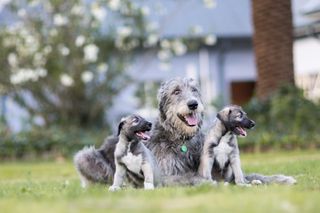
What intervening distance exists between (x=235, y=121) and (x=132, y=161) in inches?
49.2

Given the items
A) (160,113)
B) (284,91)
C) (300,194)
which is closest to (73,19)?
(284,91)

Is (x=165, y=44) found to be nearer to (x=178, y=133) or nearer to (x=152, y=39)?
(x=152, y=39)

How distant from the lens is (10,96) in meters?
23.0

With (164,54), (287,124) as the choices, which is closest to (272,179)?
(287,124)

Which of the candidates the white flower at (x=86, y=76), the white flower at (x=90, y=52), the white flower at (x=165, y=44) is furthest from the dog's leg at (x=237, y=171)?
the white flower at (x=165, y=44)

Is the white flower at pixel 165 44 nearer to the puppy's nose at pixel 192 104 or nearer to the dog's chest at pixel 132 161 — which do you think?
the puppy's nose at pixel 192 104

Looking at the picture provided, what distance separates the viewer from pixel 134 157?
899cm

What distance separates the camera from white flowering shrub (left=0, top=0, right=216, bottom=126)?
70.6ft

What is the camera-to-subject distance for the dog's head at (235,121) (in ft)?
29.9

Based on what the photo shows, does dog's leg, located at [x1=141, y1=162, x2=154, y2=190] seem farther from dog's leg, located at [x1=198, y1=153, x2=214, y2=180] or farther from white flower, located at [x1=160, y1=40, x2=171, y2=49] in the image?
white flower, located at [x1=160, y1=40, x2=171, y2=49]

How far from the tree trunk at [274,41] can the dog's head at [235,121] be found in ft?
35.4

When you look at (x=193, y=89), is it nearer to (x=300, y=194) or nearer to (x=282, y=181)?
(x=282, y=181)

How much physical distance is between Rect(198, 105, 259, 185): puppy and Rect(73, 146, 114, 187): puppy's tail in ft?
5.15

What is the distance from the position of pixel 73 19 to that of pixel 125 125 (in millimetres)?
12663
